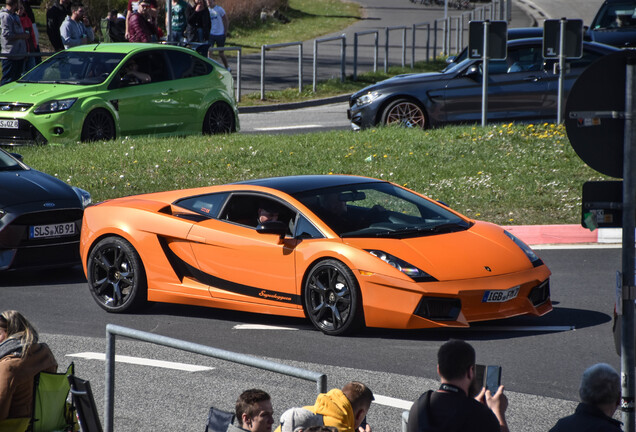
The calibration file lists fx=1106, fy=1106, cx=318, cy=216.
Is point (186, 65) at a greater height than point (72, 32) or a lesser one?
lesser

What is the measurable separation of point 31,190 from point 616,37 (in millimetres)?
16446

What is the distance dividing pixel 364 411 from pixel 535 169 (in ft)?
35.9

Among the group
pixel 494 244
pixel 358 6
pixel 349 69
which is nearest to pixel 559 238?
pixel 494 244

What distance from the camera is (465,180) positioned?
15352mm

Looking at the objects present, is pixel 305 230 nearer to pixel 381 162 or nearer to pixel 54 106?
pixel 381 162

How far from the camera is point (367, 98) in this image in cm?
1858

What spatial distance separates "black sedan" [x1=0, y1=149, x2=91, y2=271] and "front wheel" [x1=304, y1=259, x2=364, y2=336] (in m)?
3.57

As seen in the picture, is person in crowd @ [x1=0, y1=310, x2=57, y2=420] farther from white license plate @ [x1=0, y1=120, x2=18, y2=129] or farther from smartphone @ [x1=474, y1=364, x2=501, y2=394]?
white license plate @ [x1=0, y1=120, x2=18, y2=129]

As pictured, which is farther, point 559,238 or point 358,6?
point 358,6

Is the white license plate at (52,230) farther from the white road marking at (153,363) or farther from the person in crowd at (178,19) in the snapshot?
the person in crowd at (178,19)

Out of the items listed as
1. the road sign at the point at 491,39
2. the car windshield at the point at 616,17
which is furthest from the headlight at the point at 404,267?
the car windshield at the point at 616,17

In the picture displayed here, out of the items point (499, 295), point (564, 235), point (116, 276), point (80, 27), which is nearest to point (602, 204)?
point (499, 295)

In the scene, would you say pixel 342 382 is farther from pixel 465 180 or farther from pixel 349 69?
pixel 349 69

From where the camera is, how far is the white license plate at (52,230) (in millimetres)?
11315
